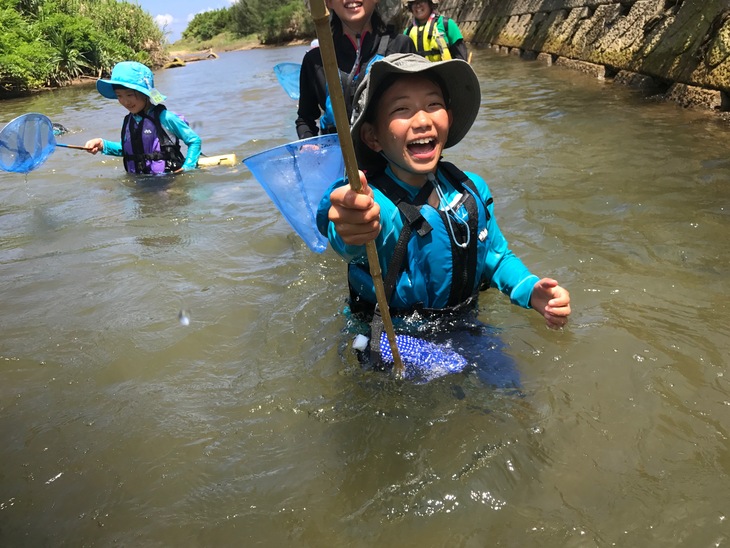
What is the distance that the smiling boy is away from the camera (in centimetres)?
212

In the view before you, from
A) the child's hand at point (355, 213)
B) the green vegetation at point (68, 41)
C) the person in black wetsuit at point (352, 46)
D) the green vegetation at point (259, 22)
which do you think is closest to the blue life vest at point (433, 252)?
the child's hand at point (355, 213)

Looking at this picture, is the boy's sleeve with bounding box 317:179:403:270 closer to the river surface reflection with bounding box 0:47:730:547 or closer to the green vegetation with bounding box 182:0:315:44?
the river surface reflection with bounding box 0:47:730:547

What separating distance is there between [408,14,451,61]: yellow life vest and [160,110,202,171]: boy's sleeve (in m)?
2.92

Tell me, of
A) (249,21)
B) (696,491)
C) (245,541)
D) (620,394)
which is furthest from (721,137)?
(249,21)

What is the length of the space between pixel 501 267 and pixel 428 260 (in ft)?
1.33

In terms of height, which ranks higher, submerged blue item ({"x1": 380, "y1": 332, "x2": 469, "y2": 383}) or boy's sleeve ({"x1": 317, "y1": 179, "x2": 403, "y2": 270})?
boy's sleeve ({"x1": 317, "y1": 179, "x2": 403, "y2": 270})

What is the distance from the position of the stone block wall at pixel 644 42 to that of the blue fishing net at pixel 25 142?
7.87m

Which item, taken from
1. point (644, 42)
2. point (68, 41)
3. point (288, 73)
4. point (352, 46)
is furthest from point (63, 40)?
point (352, 46)

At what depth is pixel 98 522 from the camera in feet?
6.29

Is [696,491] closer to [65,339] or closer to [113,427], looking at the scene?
[113,427]

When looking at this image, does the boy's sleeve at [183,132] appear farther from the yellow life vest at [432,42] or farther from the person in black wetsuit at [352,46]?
the yellow life vest at [432,42]

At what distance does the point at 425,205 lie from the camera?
2.24 metres

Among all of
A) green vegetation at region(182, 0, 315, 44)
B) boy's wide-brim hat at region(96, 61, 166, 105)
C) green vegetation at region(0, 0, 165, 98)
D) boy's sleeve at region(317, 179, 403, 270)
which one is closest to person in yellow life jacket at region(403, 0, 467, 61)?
boy's wide-brim hat at region(96, 61, 166, 105)

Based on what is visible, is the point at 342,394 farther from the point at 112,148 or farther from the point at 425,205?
the point at 112,148
